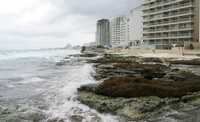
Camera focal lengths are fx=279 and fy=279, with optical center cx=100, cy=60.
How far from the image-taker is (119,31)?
7042 inches

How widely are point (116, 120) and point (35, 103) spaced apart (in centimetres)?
635

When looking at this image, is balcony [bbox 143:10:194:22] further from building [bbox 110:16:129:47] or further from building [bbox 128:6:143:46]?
building [bbox 110:16:129:47]

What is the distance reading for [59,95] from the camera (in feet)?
61.5

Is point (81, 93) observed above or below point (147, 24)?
below

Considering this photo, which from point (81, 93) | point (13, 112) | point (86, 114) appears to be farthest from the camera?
point (81, 93)

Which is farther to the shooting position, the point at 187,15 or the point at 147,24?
the point at 147,24

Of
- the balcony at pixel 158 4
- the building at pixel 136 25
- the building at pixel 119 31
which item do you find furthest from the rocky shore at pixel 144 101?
the building at pixel 119 31

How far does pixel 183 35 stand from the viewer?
82750mm

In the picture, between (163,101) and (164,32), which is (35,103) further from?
(164,32)

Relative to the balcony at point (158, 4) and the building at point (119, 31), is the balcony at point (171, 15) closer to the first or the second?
the balcony at point (158, 4)

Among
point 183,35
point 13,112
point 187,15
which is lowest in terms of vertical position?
point 13,112

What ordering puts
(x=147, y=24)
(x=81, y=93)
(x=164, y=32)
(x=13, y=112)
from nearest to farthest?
(x=13, y=112) → (x=81, y=93) → (x=164, y=32) → (x=147, y=24)

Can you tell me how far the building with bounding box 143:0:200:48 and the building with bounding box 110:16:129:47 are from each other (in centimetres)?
6184

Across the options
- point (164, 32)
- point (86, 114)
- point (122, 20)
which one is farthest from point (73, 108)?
point (122, 20)
